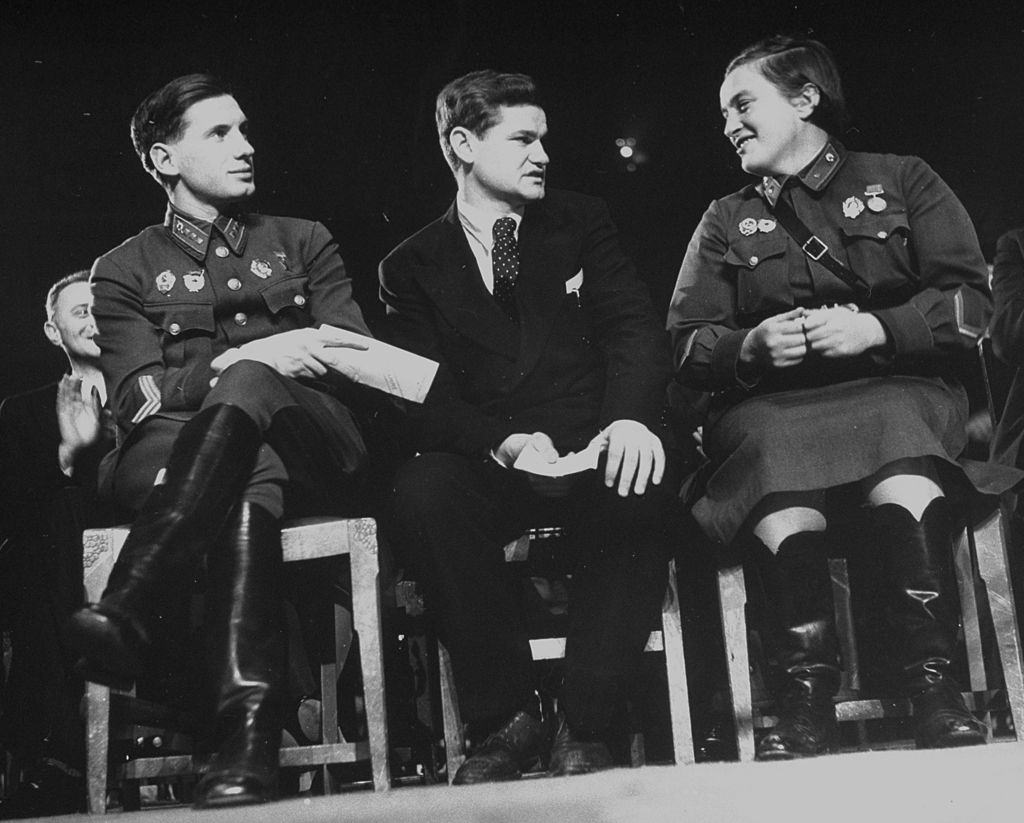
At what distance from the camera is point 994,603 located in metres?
2.02

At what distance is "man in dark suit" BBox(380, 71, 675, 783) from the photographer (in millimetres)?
1861

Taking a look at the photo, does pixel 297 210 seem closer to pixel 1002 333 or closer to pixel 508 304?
pixel 508 304

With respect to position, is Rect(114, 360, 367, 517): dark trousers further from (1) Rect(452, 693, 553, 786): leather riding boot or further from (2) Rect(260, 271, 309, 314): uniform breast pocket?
(1) Rect(452, 693, 553, 786): leather riding boot

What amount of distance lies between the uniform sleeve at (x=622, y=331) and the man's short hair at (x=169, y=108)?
2.88ft

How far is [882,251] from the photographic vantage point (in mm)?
2195

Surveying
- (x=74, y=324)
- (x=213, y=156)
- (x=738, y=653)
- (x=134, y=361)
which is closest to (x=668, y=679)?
(x=738, y=653)

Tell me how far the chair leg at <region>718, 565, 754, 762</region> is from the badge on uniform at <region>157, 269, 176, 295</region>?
1.23 m

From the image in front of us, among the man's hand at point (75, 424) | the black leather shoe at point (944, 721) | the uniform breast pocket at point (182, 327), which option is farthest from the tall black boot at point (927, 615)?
the man's hand at point (75, 424)

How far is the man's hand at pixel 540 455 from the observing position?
6.75 ft

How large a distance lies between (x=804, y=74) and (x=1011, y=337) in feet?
2.42

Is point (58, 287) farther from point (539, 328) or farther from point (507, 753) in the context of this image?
point (507, 753)

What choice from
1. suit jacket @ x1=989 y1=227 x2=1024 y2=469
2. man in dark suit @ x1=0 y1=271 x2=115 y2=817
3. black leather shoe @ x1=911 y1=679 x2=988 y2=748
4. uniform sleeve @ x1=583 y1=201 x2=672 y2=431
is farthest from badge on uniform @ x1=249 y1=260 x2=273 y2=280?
suit jacket @ x1=989 y1=227 x2=1024 y2=469

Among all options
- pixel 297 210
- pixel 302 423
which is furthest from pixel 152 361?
pixel 297 210

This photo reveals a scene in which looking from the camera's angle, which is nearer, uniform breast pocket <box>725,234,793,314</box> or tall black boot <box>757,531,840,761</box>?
tall black boot <box>757,531,840,761</box>
